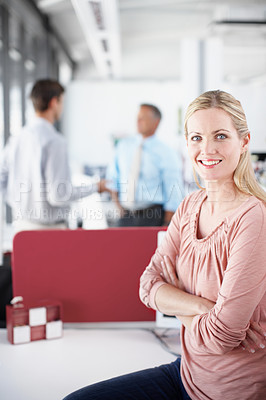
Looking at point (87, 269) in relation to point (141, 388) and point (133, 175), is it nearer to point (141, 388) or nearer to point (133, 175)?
point (141, 388)

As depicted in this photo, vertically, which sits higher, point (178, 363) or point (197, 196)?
point (197, 196)

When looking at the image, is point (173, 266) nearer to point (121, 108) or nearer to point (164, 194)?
point (164, 194)

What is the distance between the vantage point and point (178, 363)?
133 cm

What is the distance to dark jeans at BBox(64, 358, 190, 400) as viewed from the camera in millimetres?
1189

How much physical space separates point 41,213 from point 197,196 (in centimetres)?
157

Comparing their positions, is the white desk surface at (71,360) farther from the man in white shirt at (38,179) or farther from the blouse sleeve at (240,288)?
the man in white shirt at (38,179)

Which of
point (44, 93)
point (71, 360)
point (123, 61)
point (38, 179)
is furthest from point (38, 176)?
point (123, 61)

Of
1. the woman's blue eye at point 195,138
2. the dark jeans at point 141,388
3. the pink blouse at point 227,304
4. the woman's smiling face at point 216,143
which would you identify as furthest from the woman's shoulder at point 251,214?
the dark jeans at point 141,388

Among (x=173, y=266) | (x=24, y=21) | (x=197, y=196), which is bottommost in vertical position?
(x=173, y=266)

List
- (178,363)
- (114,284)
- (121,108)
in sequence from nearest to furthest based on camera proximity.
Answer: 1. (178,363)
2. (114,284)
3. (121,108)

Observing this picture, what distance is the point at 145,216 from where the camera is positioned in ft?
11.2

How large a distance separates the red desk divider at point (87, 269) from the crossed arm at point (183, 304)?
0.40 m

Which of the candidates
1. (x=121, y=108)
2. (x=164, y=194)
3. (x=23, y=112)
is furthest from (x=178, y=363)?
(x=121, y=108)

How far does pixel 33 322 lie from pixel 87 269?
294 millimetres
